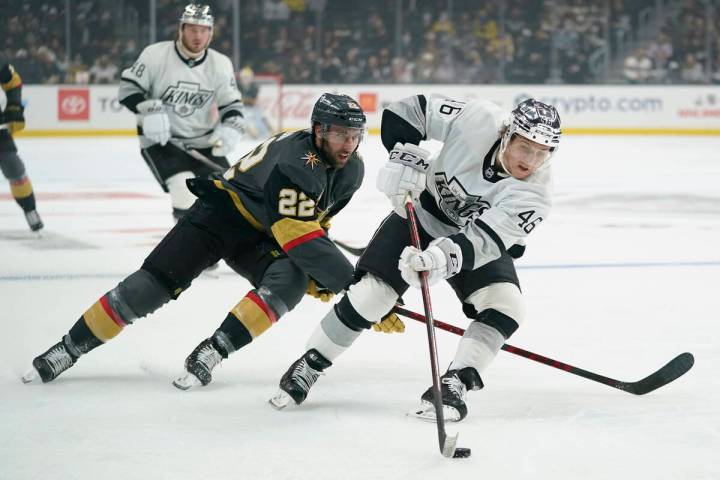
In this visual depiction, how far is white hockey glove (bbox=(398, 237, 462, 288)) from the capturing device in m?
2.71

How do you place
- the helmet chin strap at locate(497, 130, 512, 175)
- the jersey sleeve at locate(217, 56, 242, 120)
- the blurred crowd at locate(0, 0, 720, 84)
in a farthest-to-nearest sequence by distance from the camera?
the blurred crowd at locate(0, 0, 720, 84), the jersey sleeve at locate(217, 56, 242, 120), the helmet chin strap at locate(497, 130, 512, 175)

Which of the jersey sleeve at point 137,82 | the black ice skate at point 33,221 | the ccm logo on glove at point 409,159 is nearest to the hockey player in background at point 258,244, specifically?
the ccm logo on glove at point 409,159

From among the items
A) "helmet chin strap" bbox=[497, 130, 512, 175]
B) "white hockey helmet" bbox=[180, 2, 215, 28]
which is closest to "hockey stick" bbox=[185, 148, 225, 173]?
"white hockey helmet" bbox=[180, 2, 215, 28]

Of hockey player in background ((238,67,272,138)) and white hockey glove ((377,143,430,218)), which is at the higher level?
white hockey glove ((377,143,430,218))

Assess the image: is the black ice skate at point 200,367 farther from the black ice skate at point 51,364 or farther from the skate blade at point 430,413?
the skate blade at point 430,413

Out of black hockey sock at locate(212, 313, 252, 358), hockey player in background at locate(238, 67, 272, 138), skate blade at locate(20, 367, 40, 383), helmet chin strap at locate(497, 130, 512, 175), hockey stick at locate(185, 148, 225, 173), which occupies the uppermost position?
helmet chin strap at locate(497, 130, 512, 175)

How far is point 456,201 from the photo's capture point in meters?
3.06

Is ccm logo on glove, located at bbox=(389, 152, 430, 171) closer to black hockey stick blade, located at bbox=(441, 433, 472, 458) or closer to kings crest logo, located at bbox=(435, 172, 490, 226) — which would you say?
kings crest logo, located at bbox=(435, 172, 490, 226)

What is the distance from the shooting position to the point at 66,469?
239 centimetres

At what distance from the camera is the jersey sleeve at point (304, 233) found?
2930mm

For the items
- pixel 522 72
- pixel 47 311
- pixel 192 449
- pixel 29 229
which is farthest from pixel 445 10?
pixel 192 449

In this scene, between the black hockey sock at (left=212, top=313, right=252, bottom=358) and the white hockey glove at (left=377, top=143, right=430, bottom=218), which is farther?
the black hockey sock at (left=212, top=313, right=252, bottom=358)

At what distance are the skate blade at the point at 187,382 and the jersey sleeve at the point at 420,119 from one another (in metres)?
0.88

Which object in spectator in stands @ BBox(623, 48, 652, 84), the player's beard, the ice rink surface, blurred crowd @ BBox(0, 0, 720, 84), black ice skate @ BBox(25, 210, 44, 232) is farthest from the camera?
spectator in stands @ BBox(623, 48, 652, 84)
